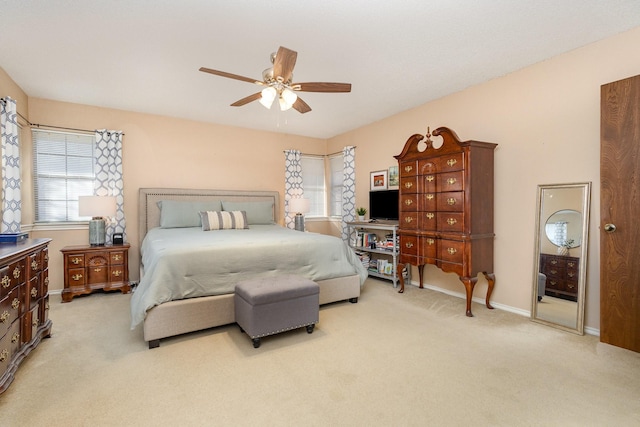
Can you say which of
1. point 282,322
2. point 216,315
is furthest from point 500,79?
point 216,315

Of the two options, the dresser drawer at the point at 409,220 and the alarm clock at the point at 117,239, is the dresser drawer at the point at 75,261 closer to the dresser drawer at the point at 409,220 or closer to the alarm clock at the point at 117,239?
the alarm clock at the point at 117,239

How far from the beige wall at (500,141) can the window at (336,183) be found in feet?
2.03

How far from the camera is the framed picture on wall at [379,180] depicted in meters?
5.00

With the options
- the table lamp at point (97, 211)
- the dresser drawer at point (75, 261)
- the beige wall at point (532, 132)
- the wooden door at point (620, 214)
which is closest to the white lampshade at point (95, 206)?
the table lamp at point (97, 211)

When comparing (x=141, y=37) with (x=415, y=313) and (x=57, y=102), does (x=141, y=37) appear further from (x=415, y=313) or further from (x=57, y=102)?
(x=415, y=313)

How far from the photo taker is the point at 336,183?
621 centimetres

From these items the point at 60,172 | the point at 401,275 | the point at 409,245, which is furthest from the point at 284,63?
the point at 60,172

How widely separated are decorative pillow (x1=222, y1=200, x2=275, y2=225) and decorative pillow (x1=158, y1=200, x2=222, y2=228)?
401 millimetres

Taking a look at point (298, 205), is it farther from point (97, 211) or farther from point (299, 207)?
point (97, 211)

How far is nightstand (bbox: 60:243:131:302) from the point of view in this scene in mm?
3859

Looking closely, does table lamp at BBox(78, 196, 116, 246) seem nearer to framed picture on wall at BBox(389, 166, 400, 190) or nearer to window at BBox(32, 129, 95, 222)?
window at BBox(32, 129, 95, 222)

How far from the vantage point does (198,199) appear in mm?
5051

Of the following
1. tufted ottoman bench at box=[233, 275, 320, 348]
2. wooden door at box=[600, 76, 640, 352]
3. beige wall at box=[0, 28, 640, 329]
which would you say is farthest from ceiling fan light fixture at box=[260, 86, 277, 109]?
wooden door at box=[600, 76, 640, 352]

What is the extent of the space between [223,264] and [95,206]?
7.70ft
